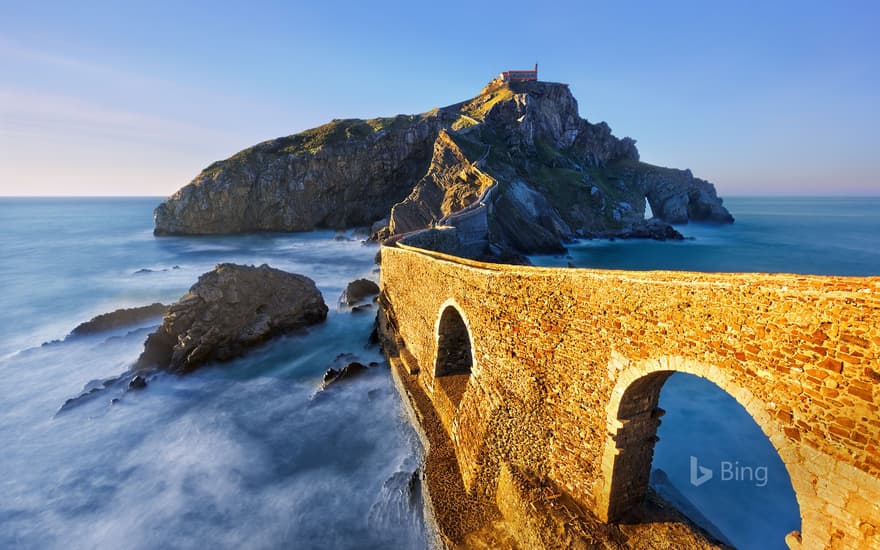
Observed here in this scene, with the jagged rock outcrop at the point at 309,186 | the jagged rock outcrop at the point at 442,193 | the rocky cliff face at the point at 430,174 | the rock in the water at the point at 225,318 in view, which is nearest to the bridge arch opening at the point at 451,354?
the rock in the water at the point at 225,318

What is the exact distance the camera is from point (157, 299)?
31484 millimetres

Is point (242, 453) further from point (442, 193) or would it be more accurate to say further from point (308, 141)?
point (308, 141)

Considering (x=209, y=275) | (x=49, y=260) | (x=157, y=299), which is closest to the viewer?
(x=209, y=275)

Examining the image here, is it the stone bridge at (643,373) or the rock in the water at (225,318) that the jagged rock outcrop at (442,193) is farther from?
the stone bridge at (643,373)

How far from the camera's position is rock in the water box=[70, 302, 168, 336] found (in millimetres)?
22953

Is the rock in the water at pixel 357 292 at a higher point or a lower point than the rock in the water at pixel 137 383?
higher

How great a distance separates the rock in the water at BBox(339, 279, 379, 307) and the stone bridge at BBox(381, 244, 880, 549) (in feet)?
48.3

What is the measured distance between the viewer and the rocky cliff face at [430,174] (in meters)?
57.4

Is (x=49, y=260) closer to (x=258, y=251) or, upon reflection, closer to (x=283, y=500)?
(x=258, y=251)

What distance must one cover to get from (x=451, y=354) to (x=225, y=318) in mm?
12221

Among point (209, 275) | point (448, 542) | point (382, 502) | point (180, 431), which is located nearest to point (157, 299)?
point (209, 275)

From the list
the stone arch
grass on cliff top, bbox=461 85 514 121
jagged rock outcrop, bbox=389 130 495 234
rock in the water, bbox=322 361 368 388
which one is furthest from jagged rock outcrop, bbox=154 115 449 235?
the stone arch

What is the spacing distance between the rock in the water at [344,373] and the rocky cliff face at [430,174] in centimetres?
3232

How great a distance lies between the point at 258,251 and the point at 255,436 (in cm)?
4473
